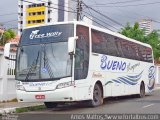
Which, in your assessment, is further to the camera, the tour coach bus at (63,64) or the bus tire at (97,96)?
the bus tire at (97,96)

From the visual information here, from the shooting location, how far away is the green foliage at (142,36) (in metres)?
51.5

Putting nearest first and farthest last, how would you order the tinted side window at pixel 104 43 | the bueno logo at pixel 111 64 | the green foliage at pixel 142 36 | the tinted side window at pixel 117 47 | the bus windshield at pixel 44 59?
the bus windshield at pixel 44 59 → the tinted side window at pixel 104 43 → the tinted side window at pixel 117 47 → the bueno logo at pixel 111 64 → the green foliage at pixel 142 36

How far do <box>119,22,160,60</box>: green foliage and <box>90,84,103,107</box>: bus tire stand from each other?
31.5 m

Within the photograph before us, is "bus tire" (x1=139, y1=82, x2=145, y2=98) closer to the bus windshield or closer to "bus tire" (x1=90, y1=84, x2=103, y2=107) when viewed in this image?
"bus tire" (x1=90, y1=84, x2=103, y2=107)

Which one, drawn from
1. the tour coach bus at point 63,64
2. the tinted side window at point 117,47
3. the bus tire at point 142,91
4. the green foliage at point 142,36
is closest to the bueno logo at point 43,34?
the tour coach bus at point 63,64

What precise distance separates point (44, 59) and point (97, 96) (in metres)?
3.39

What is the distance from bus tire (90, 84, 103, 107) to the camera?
19377 millimetres

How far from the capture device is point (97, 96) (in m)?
19.8

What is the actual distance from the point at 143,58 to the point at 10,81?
9.01m

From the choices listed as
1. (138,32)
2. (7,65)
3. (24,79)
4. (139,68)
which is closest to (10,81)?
(7,65)

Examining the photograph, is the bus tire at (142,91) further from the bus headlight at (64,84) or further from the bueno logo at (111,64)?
the bus headlight at (64,84)

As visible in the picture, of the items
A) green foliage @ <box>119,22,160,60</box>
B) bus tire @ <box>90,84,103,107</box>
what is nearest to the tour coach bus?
bus tire @ <box>90,84,103,107</box>

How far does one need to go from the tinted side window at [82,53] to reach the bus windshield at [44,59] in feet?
1.46

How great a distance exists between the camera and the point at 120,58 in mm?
23141
